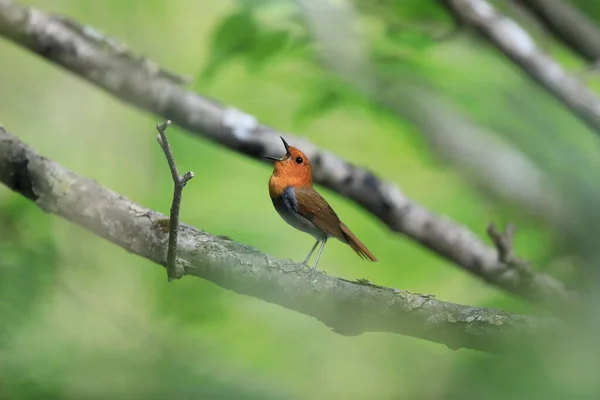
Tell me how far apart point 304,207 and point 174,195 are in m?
0.55

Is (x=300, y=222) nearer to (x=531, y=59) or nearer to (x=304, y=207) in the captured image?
(x=304, y=207)

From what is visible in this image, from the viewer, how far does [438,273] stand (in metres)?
5.65

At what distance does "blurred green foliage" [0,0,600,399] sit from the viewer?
1.59 m

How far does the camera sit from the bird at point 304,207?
220 cm

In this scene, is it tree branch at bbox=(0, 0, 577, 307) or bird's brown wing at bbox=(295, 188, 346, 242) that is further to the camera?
tree branch at bbox=(0, 0, 577, 307)

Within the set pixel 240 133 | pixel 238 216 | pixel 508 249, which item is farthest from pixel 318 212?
pixel 238 216

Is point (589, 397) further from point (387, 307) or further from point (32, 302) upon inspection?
point (32, 302)

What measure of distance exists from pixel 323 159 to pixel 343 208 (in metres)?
2.58

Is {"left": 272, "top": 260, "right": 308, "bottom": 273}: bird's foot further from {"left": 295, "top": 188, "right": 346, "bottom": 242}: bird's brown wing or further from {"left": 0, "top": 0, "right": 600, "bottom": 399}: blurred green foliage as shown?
{"left": 0, "top": 0, "right": 600, "bottom": 399}: blurred green foliage

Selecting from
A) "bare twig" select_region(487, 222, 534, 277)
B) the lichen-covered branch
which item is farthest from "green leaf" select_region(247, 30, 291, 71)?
the lichen-covered branch

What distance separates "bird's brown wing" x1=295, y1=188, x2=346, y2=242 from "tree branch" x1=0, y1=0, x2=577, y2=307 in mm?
1625

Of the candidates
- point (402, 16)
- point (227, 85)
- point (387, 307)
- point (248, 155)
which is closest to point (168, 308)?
point (248, 155)

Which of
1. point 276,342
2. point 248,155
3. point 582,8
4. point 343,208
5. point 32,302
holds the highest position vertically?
point 582,8

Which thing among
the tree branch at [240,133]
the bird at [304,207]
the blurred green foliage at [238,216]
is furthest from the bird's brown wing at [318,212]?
the tree branch at [240,133]
